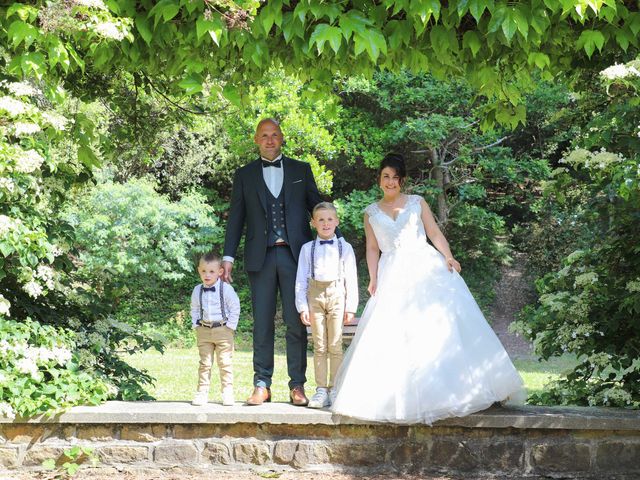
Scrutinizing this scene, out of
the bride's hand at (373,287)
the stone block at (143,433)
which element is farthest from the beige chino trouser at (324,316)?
the stone block at (143,433)

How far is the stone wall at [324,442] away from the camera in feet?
15.3

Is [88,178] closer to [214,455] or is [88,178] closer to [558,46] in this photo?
[214,455]

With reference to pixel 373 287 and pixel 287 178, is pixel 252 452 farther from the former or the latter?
pixel 287 178

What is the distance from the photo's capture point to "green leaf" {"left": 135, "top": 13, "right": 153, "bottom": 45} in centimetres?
424

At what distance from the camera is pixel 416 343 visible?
471cm

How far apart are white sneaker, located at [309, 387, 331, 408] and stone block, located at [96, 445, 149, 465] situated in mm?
926

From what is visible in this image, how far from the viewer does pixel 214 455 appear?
185 inches

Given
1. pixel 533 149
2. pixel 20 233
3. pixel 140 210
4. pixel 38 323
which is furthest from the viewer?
pixel 533 149

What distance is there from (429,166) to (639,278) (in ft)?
49.7

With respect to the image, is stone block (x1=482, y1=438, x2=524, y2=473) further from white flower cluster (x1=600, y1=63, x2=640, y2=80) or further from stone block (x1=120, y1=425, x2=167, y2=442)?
white flower cluster (x1=600, y1=63, x2=640, y2=80)

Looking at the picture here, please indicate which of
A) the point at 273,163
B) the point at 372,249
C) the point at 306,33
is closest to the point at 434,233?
the point at 372,249

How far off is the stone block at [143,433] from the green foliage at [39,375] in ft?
0.81

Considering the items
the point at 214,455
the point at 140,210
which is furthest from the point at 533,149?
the point at 214,455

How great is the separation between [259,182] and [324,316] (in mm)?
884
